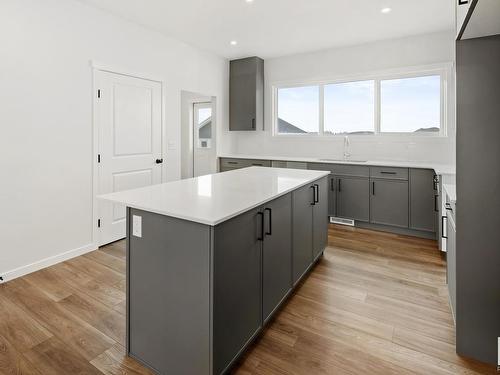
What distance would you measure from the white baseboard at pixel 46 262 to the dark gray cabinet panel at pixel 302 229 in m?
2.43

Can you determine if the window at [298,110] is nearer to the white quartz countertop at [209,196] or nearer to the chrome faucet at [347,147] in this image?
the chrome faucet at [347,147]

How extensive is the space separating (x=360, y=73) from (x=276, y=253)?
392 cm

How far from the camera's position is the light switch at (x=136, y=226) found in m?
1.67

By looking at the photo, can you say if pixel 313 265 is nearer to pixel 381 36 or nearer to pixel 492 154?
pixel 492 154

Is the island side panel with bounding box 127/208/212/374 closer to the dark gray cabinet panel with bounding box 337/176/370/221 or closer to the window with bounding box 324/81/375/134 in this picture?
the dark gray cabinet panel with bounding box 337/176/370/221

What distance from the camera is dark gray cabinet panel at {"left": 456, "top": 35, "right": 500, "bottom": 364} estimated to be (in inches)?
63.5

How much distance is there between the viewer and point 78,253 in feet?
Result: 11.1

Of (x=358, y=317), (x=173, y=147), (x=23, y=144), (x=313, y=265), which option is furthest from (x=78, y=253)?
(x=358, y=317)

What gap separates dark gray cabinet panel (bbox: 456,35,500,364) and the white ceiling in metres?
2.27

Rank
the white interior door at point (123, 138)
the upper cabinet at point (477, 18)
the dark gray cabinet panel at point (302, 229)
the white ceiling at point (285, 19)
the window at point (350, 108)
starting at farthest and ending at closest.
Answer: the window at point (350, 108), the white interior door at point (123, 138), the white ceiling at point (285, 19), the dark gray cabinet panel at point (302, 229), the upper cabinet at point (477, 18)

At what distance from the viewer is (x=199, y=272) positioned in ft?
4.74

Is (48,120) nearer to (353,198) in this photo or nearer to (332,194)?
(332,194)

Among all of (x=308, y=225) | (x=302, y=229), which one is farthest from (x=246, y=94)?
(x=302, y=229)

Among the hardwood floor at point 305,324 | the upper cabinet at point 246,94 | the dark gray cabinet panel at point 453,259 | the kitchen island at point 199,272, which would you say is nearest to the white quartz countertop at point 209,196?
the kitchen island at point 199,272
